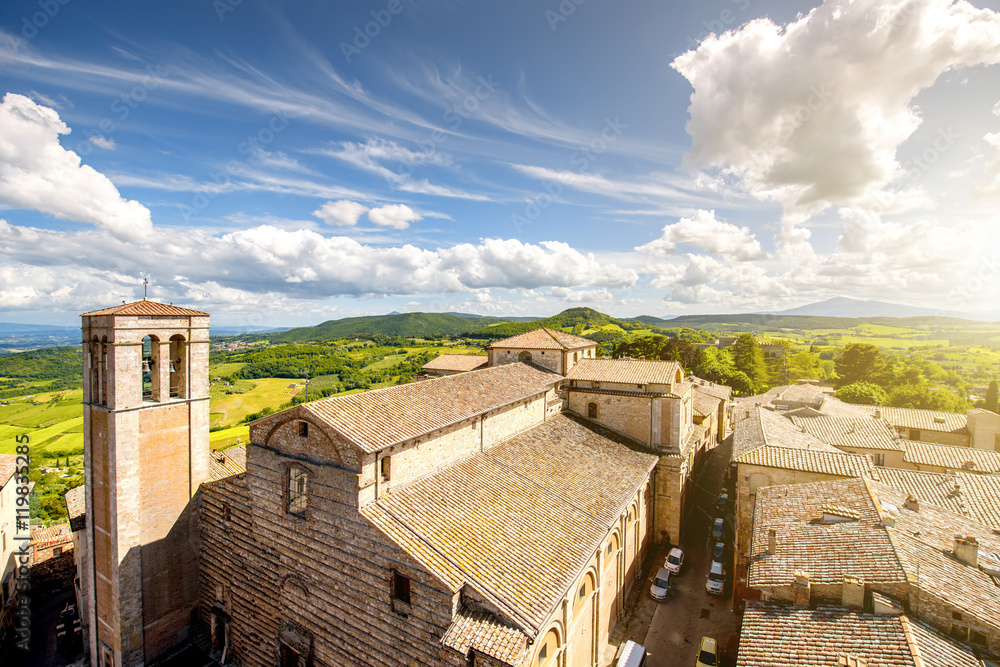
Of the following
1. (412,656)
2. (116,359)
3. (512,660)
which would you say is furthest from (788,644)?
(116,359)

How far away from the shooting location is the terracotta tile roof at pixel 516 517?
11.2 meters

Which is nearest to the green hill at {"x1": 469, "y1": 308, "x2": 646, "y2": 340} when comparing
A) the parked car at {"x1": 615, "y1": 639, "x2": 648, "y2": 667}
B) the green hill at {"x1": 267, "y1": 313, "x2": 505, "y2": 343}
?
the green hill at {"x1": 267, "y1": 313, "x2": 505, "y2": 343}

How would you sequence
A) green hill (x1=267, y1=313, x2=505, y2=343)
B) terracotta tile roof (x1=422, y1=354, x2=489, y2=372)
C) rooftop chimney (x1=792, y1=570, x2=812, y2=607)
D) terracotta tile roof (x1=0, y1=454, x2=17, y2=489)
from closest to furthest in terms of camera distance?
rooftop chimney (x1=792, y1=570, x2=812, y2=607)
terracotta tile roof (x1=0, y1=454, x2=17, y2=489)
terracotta tile roof (x1=422, y1=354, x2=489, y2=372)
green hill (x1=267, y1=313, x2=505, y2=343)

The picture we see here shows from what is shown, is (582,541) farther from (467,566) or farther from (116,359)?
(116,359)

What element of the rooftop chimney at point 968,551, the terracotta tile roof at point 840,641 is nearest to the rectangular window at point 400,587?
the terracotta tile roof at point 840,641

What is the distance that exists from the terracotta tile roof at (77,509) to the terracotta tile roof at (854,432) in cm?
3881

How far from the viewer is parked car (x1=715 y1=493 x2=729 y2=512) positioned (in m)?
28.5

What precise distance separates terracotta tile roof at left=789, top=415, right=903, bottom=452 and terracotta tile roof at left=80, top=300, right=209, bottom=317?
3566 cm

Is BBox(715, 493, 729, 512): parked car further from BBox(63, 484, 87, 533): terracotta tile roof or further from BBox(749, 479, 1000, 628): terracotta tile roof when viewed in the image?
BBox(63, 484, 87, 533): terracotta tile roof

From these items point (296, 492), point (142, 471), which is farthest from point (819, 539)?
point (142, 471)

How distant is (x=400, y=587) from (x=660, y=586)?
46.1ft

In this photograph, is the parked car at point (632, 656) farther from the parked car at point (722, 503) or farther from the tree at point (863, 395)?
the tree at point (863, 395)

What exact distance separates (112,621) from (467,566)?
1469 cm

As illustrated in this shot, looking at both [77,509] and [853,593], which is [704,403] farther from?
[77,509]
